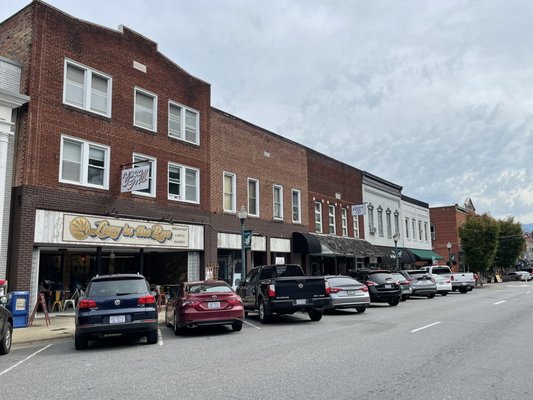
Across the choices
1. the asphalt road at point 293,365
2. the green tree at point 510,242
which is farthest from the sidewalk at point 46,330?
the green tree at point 510,242

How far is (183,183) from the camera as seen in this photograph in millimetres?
22000

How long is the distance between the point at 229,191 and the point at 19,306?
12349 millimetres

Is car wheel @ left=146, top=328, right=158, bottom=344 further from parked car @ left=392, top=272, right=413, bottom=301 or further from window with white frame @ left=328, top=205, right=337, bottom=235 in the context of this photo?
window with white frame @ left=328, top=205, right=337, bottom=235

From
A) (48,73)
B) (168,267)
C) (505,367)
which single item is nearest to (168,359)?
(505,367)

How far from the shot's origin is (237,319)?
12.4m

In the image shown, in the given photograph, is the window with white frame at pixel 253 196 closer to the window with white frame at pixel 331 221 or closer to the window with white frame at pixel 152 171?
the window with white frame at pixel 152 171

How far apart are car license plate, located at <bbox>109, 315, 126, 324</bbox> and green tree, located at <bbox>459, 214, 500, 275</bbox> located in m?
43.9

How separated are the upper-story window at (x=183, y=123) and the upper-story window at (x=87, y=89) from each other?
3.40 m

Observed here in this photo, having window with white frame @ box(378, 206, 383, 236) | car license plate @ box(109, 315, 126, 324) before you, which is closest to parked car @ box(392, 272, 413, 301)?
car license plate @ box(109, 315, 126, 324)

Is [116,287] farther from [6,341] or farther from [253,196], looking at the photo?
[253,196]

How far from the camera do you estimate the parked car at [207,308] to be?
1205 cm

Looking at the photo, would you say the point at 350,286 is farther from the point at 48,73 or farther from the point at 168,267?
the point at 48,73

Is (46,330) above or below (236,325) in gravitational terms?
below

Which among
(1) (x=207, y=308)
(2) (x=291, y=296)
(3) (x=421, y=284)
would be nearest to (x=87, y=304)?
(1) (x=207, y=308)
